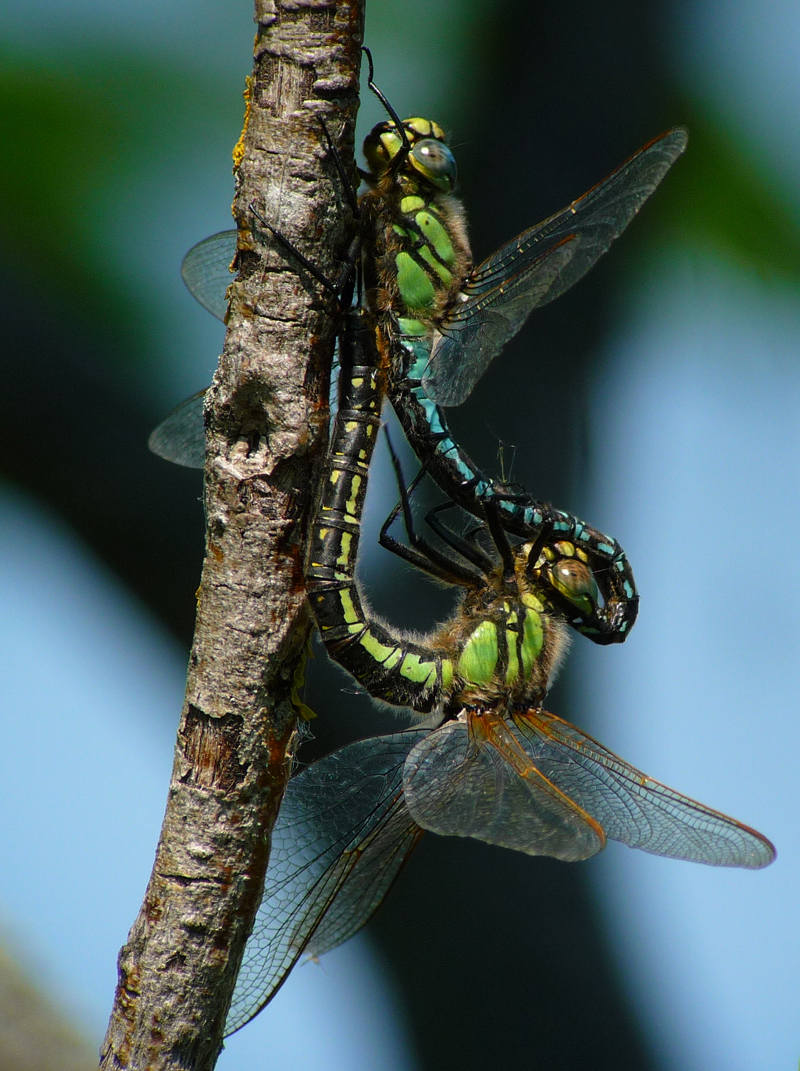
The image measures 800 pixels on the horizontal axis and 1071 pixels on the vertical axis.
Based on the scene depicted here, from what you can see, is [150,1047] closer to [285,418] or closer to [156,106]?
[285,418]

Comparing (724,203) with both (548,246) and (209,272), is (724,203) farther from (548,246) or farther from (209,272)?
(209,272)

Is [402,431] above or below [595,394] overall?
below

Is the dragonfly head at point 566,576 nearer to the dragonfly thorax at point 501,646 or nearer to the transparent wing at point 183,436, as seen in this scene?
the dragonfly thorax at point 501,646

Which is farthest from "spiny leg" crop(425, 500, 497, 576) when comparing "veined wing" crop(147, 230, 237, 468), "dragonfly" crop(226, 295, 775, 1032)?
"veined wing" crop(147, 230, 237, 468)

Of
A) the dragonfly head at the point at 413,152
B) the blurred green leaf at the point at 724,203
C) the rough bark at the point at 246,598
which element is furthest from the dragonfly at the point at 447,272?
the blurred green leaf at the point at 724,203

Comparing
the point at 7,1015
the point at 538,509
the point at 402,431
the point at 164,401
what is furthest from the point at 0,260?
the point at 7,1015

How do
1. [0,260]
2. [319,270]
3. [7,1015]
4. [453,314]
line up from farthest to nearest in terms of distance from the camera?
1. [7,1015]
2. [0,260]
3. [453,314]
4. [319,270]

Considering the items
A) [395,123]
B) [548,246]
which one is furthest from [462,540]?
[395,123]
